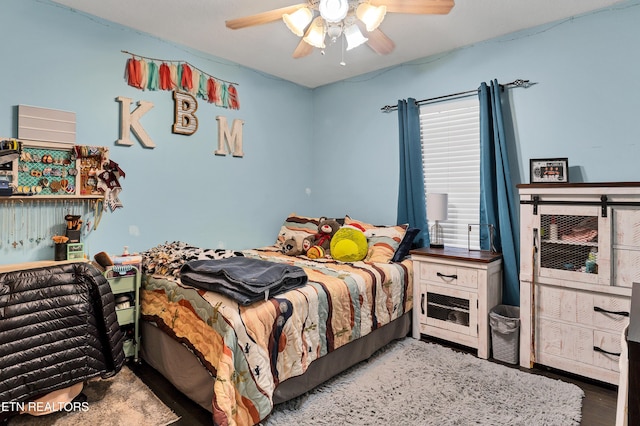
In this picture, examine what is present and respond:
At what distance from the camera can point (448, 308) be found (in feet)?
9.51

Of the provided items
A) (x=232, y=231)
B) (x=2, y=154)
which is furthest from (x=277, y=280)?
(x=2, y=154)

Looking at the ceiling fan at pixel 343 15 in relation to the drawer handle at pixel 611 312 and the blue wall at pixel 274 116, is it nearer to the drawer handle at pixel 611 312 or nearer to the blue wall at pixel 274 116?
the blue wall at pixel 274 116

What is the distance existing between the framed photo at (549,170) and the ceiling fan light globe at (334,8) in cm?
189

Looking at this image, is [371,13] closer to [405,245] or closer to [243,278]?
[243,278]

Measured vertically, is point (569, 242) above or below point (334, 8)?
below

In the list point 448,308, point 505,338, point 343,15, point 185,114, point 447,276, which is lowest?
point 505,338

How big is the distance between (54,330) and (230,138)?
2.17 meters

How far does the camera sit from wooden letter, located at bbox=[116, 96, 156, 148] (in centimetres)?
281

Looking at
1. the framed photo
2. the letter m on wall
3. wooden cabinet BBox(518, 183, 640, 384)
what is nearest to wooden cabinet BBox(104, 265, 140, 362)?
the letter m on wall

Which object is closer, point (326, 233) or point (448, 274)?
point (448, 274)

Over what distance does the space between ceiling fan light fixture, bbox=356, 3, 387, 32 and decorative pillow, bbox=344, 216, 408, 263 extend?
5.79ft

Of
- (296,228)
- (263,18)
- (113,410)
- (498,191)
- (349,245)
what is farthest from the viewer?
(296,228)

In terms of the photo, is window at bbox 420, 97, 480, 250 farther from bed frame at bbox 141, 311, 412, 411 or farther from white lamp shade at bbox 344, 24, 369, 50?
white lamp shade at bbox 344, 24, 369, 50

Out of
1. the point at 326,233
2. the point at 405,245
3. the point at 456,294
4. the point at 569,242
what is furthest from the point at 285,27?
the point at 569,242
